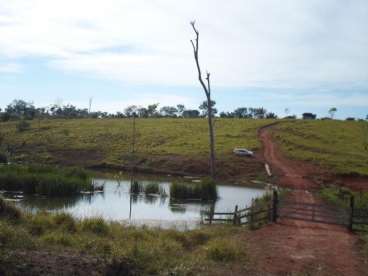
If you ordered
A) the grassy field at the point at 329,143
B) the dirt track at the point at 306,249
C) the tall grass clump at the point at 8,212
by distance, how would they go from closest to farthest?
the dirt track at the point at 306,249, the tall grass clump at the point at 8,212, the grassy field at the point at 329,143

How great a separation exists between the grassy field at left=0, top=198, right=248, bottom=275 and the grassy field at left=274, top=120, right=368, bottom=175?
42.8 metres

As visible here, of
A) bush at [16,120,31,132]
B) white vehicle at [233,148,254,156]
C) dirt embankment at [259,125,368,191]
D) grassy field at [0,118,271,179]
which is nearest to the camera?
dirt embankment at [259,125,368,191]

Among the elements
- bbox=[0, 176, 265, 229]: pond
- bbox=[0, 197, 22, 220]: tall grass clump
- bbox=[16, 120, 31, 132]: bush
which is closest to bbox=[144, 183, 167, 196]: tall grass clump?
bbox=[0, 176, 265, 229]: pond

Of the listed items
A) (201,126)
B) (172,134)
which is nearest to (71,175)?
(172,134)

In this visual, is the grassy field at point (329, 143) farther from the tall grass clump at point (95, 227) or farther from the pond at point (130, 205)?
the tall grass clump at point (95, 227)

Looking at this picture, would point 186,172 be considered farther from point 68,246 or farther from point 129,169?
point 68,246

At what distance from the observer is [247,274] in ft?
48.7

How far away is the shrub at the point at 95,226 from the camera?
1970 cm

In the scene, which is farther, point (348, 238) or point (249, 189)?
point (249, 189)

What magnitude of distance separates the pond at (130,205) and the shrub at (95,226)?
21.9ft

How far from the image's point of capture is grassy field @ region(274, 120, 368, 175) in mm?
62781

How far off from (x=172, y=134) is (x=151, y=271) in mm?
70286

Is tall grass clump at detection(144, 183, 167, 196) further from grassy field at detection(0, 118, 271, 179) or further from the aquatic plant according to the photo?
grassy field at detection(0, 118, 271, 179)

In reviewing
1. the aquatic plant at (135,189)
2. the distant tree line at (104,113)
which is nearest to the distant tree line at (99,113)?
the distant tree line at (104,113)
